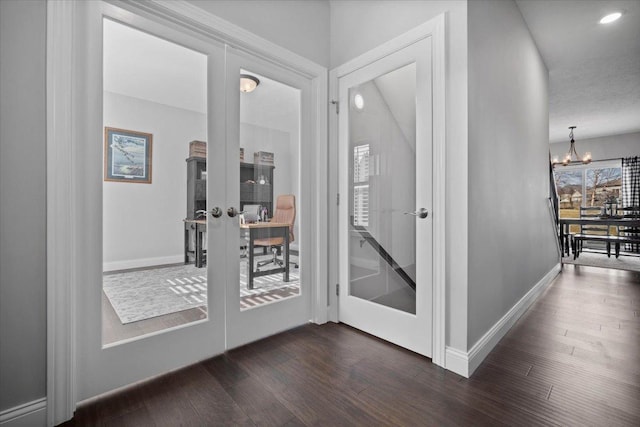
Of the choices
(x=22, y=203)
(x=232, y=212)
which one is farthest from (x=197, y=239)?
(x=22, y=203)

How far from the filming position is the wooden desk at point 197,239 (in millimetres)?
1812

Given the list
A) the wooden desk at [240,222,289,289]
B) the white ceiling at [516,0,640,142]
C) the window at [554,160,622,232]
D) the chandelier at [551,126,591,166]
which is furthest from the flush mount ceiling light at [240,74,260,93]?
the window at [554,160,622,232]

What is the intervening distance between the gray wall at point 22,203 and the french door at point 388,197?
5.98ft

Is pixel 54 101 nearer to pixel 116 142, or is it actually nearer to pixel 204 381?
pixel 116 142

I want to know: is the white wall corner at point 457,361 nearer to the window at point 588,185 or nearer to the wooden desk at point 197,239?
the wooden desk at point 197,239

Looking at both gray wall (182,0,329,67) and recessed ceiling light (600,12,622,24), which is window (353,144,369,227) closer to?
gray wall (182,0,329,67)

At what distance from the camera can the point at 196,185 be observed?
5.97ft

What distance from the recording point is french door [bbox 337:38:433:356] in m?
1.91

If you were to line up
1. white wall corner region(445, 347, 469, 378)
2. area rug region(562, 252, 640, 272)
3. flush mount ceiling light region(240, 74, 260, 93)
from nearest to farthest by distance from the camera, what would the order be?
white wall corner region(445, 347, 469, 378) → flush mount ceiling light region(240, 74, 260, 93) → area rug region(562, 252, 640, 272)

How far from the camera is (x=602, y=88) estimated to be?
14.9 feet

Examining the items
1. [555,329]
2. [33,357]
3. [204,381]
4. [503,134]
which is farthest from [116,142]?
[555,329]

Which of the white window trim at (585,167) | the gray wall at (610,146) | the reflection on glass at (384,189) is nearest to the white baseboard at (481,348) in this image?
the reflection on glass at (384,189)

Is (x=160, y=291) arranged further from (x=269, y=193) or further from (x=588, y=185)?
(x=588, y=185)

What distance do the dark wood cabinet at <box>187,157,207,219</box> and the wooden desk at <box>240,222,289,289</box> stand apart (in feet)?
1.06
